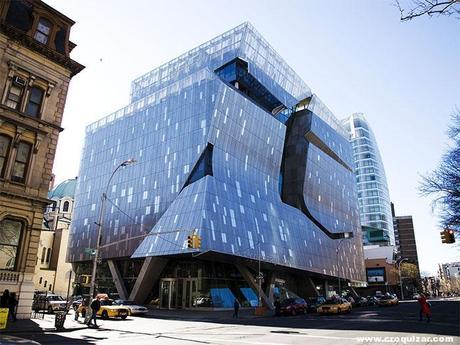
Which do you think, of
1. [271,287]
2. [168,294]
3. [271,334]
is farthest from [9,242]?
[271,287]

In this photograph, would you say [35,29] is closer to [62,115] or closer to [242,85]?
[62,115]

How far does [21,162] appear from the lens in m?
25.4

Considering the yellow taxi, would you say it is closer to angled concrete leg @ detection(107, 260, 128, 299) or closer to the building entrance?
the building entrance

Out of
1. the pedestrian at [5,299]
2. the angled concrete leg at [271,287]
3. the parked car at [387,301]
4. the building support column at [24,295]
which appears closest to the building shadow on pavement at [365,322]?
the building support column at [24,295]

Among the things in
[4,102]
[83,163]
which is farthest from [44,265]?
[4,102]

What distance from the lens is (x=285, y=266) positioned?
189 feet

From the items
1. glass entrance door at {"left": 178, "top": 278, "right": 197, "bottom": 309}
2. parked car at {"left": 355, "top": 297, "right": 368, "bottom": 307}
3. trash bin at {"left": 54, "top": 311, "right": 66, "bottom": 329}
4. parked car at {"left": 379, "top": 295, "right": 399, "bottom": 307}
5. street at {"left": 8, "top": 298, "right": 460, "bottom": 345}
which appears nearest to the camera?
street at {"left": 8, "top": 298, "right": 460, "bottom": 345}

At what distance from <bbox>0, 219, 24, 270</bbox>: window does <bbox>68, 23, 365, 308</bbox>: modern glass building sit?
60.6 feet

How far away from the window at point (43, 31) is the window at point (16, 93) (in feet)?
12.4

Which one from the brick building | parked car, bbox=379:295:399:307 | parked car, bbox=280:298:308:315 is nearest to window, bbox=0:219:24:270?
the brick building

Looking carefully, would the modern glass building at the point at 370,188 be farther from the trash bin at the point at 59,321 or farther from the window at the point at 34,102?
the trash bin at the point at 59,321

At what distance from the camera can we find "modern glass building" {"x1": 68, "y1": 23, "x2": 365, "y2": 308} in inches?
1955

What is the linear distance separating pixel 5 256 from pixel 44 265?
6777 centimetres

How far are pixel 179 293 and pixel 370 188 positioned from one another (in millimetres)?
130314
